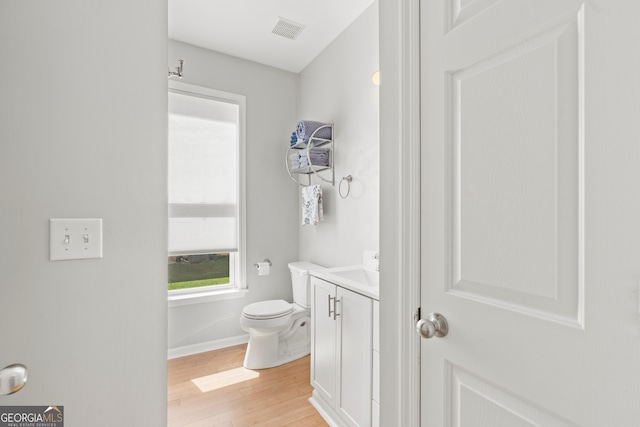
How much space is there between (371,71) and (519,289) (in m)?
1.91

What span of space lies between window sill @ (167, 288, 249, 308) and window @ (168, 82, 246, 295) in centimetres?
5

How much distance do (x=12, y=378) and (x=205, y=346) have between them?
7.25ft

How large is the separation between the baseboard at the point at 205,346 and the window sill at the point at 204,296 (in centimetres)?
38

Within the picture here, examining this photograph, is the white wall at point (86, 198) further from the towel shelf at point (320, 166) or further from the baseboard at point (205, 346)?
the baseboard at point (205, 346)

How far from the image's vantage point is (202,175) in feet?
8.97

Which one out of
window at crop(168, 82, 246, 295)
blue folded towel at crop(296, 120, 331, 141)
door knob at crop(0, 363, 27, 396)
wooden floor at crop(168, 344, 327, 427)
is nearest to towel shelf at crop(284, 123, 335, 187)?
blue folded towel at crop(296, 120, 331, 141)

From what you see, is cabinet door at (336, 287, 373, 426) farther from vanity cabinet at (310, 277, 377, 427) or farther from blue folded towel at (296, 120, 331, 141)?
blue folded towel at (296, 120, 331, 141)

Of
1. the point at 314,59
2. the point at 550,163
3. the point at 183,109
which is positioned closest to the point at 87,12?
the point at 550,163

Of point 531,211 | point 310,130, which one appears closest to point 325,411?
point 531,211

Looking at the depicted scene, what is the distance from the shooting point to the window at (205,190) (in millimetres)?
2625

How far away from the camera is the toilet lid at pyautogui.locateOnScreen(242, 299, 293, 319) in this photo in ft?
7.42

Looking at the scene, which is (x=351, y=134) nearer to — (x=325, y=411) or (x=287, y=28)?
(x=287, y=28)

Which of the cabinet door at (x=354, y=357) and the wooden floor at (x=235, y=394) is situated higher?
the cabinet door at (x=354, y=357)

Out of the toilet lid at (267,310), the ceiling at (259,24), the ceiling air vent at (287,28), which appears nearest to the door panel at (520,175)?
the toilet lid at (267,310)
